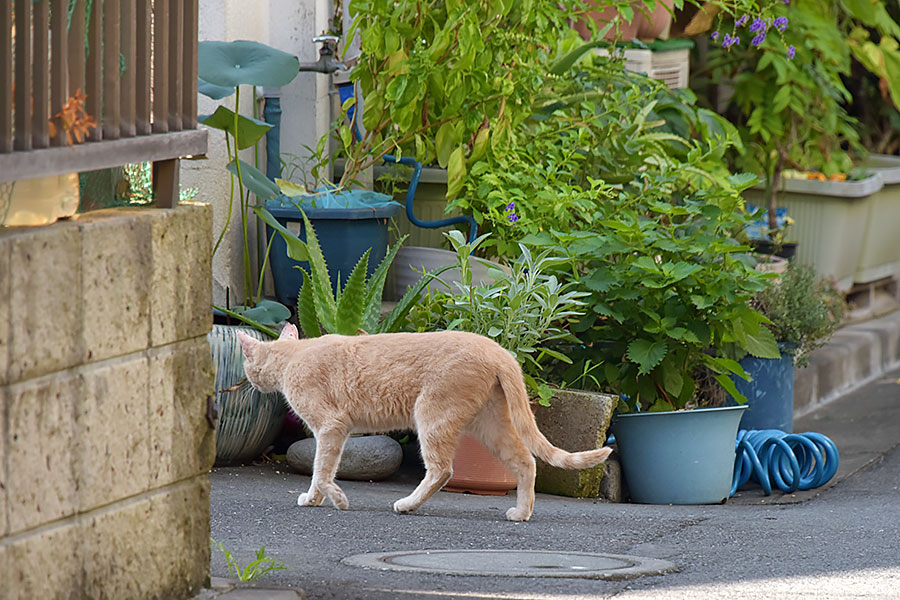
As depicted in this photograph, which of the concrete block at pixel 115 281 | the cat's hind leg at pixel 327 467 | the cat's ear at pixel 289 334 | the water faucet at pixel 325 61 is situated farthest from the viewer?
the water faucet at pixel 325 61

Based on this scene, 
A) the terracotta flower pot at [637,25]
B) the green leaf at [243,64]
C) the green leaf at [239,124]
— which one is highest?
the terracotta flower pot at [637,25]

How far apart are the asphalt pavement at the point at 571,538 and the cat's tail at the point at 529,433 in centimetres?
25

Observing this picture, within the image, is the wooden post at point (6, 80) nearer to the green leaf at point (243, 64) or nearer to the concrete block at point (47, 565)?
the concrete block at point (47, 565)

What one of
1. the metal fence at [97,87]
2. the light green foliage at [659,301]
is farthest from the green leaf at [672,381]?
the metal fence at [97,87]

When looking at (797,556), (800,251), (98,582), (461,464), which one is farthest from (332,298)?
(800,251)

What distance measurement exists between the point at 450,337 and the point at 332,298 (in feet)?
3.65

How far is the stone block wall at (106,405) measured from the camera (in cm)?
255

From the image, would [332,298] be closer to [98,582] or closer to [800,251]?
[98,582]

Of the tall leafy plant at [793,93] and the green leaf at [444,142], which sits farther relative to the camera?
the tall leafy plant at [793,93]

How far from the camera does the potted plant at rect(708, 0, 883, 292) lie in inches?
332

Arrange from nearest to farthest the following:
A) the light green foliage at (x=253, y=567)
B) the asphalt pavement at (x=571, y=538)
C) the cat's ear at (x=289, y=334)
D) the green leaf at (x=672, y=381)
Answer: the light green foliage at (x=253, y=567) → the asphalt pavement at (x=571, y=538) → the cat's ear at (x=289, y=334) → the green leaf at (x=672, y=381)

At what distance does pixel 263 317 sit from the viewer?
18.3ft

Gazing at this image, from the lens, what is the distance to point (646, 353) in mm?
5355

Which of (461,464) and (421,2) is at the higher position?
(421,2)
